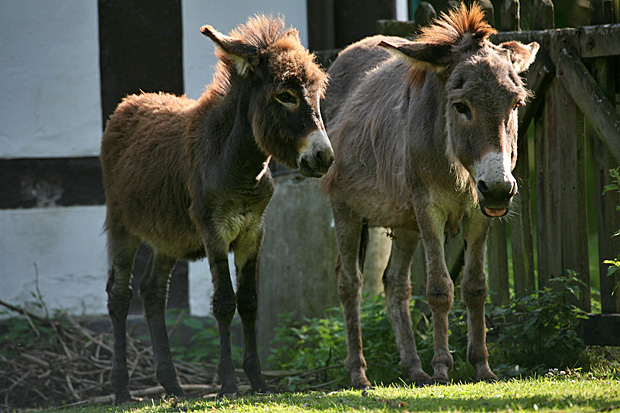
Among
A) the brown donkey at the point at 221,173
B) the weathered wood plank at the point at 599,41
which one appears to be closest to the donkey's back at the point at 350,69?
the brown donkey at the point at 221,173

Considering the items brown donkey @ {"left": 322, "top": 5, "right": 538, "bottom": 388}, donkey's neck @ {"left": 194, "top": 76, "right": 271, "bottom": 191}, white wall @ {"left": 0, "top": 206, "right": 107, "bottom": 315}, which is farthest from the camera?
white wall @ {"left": 0, "top": 206, "right": 107, "bottom": 315}

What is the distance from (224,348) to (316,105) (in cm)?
167

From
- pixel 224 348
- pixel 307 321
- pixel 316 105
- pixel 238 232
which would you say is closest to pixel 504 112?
pixel 316 105

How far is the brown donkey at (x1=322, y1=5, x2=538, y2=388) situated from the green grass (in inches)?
23.1

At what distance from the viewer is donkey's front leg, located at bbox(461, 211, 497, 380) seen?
4836 millimetres

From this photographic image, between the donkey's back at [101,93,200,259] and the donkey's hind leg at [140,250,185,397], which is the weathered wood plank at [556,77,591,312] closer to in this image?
the donkey's back at [101,93,200,259]

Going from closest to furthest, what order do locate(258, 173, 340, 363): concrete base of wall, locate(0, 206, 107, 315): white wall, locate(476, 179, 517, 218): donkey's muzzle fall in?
locate(476, 179, 517, 218): donkey's muzzle → locate(258, 173, 340, 363): concrete base of wall → locate(0, 206, 107, 315): white wall

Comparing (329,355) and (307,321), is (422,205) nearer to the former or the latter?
(329,355)

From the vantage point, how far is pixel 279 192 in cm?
744

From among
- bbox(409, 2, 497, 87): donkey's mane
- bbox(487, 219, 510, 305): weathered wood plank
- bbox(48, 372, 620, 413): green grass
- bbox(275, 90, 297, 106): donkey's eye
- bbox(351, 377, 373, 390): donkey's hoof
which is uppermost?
bbox(409, 2, 497, 87): donkey's mane

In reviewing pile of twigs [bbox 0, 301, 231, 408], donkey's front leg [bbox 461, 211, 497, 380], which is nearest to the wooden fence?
donkey's front leg [bbox 461, 211, 497, 380]

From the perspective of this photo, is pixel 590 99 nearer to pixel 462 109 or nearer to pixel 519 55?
pixel 519 55

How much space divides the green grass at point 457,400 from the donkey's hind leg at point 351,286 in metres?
0.93

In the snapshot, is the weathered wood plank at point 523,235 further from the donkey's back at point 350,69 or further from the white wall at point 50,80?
the white wall at point 50,80
